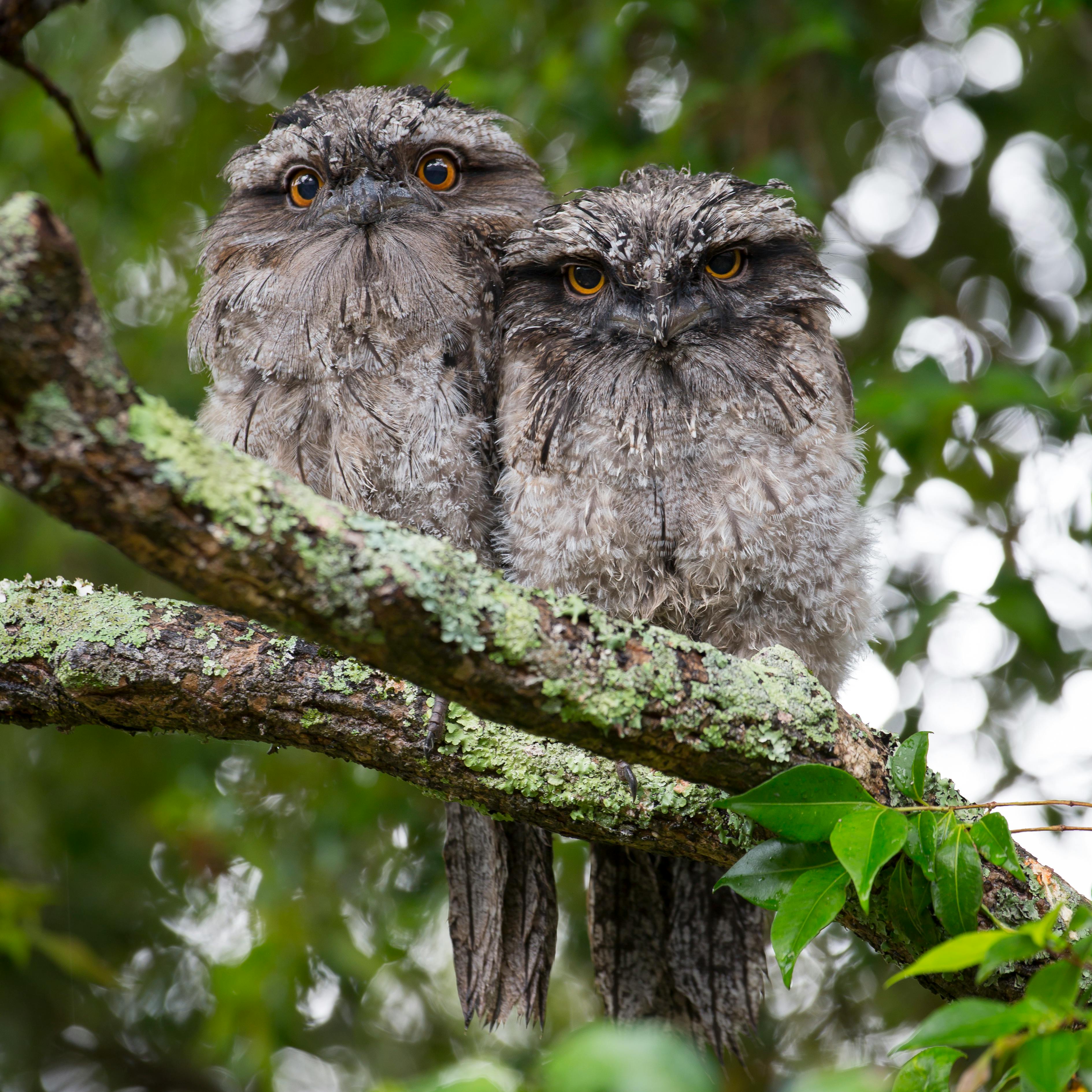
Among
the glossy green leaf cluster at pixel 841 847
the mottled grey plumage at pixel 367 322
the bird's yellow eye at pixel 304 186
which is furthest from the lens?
the bird's yellow eye at pixel 304 186

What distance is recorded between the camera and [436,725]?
6.48 ft

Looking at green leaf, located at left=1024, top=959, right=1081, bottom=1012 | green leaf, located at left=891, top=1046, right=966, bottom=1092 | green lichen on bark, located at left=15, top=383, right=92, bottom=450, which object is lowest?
green leaf, located at left=891, top=1046, right=966, bottom=1092

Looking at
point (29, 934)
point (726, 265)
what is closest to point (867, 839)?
point (726, 265)

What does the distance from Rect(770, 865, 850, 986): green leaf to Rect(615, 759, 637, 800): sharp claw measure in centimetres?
42

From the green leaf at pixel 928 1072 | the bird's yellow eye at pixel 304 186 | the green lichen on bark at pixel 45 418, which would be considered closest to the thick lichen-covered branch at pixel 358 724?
the green leaf at pixel 928 1072

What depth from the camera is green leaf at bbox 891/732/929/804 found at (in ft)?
5.60

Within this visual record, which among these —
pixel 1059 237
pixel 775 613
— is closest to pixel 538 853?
pixel 775 613

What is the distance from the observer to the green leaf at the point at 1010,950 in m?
1.08

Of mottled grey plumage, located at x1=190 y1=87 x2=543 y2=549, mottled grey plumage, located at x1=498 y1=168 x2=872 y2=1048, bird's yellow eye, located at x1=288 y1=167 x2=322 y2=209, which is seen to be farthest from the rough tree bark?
bird's yellow eye, located at x1=288 y1=167 x2=322 y2=209

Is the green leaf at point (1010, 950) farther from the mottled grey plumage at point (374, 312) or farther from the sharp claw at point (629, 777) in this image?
the mottled grey plumage at point (374, 312)

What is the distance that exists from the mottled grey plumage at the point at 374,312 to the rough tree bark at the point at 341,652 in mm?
568

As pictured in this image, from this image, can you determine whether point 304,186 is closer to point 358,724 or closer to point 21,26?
point 21,26

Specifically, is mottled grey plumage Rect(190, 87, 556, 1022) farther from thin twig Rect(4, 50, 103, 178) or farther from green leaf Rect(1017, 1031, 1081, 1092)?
green leaf Rect(1017, 1031, 1081, 1092)

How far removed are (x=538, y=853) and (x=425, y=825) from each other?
1.17m
